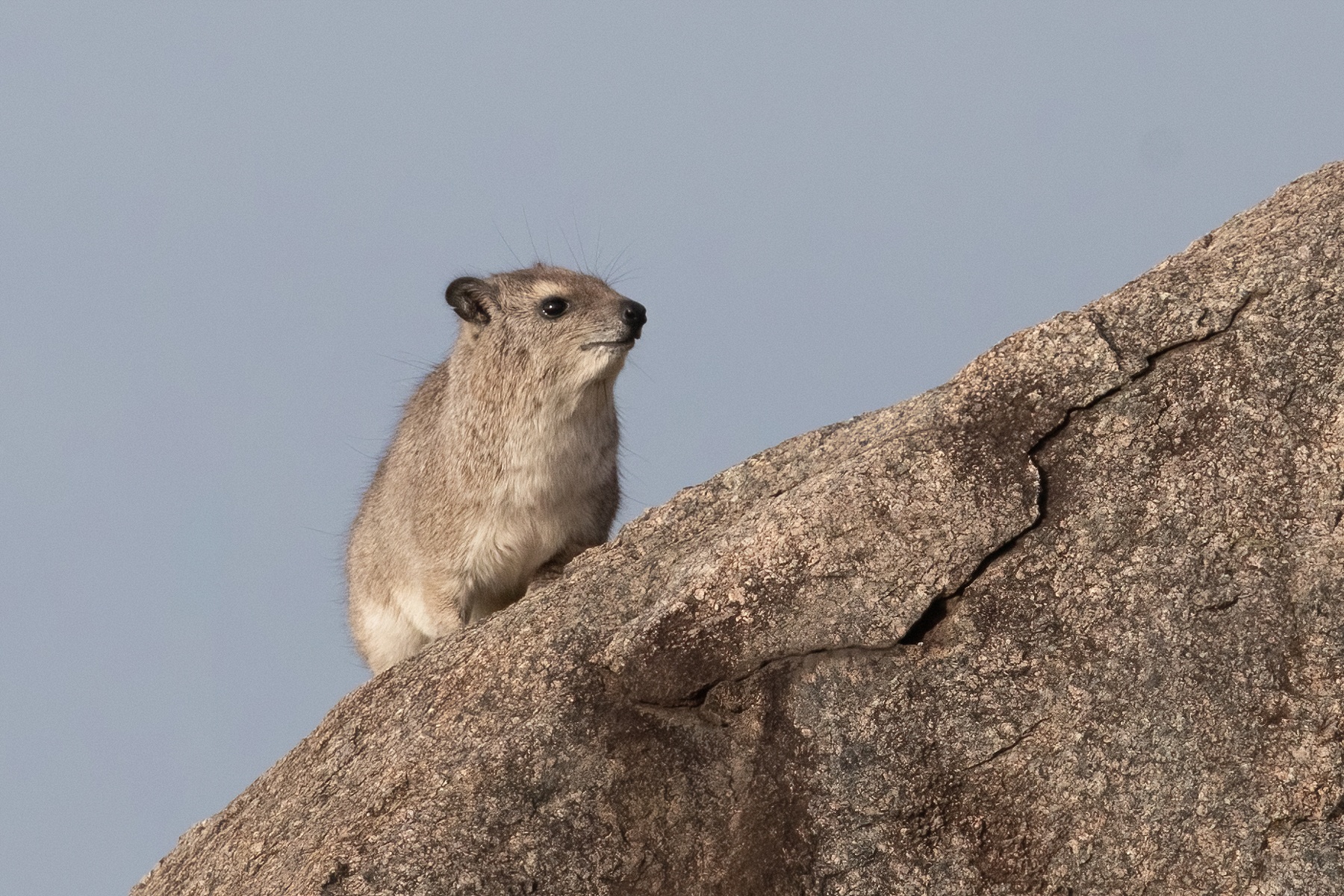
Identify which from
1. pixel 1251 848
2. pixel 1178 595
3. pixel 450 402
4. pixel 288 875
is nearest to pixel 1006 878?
pixel 1251 848

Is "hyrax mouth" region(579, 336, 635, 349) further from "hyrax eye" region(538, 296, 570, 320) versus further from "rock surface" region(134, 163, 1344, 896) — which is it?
"rock surface" region(134, 163, 1344, 896)

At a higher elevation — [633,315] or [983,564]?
[633,315]

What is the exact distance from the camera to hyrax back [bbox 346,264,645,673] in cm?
923

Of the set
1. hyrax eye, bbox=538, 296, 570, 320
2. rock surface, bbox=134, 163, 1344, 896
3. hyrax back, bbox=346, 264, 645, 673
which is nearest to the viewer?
rock surface, bbox=134, 163, 1344, 896

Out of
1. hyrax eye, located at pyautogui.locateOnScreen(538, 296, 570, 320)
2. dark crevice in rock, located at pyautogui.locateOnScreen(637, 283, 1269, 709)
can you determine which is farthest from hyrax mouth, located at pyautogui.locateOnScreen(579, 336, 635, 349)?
dark crevice in rock, located at pyautogui.locateOnScreen(637, 283, 1269, 709)

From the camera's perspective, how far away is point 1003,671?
5.62 metres

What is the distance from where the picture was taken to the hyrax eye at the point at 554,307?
9492mm

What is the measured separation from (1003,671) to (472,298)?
Answer: 17.4 feet

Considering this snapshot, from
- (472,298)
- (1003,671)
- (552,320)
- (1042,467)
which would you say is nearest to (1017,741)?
(1003,671)

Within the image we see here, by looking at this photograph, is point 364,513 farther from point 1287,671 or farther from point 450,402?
point 1287,671

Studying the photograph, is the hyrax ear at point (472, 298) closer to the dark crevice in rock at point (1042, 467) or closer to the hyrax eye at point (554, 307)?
the hyrax eye at point (554, 307)

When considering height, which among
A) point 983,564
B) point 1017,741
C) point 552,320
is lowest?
point 1017,741

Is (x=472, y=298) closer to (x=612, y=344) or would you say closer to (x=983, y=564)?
(x=612, y=344)

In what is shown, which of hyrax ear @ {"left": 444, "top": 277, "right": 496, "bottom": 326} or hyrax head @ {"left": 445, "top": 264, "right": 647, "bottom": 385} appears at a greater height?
hyrax ear @ {"left": 444, "top": 277, "right": 496, "bottom": 326}
